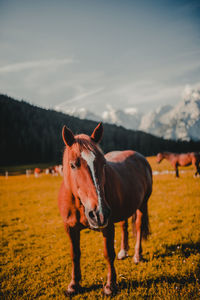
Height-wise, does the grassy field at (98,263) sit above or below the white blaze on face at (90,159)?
below

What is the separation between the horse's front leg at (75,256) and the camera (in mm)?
3233

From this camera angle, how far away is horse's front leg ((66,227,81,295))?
10.6 ft

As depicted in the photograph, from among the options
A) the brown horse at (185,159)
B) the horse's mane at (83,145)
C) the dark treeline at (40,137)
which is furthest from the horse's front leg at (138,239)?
the brown horse at (185,159)

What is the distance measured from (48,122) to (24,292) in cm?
392

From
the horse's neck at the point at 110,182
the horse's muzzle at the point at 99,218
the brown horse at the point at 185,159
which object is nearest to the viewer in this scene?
the horse's muzzle at the point at 99,218

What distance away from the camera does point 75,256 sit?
11.0 ft

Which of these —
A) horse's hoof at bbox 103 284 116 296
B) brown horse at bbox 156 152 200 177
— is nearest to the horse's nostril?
horse's hoof at bbox 103 284 116 296

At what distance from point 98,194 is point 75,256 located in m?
1.98

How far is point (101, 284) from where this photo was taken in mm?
3557

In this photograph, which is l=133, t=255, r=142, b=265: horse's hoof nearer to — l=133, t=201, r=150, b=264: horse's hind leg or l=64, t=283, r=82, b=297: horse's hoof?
l=133, t=201, r=150, b=264: horse's hind leg

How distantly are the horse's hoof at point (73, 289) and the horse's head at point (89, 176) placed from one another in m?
2.10

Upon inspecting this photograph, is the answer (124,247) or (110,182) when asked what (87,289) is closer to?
(124,247)

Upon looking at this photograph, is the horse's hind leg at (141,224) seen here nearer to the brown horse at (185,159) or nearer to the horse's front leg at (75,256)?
the horse's front leg at (75,256)

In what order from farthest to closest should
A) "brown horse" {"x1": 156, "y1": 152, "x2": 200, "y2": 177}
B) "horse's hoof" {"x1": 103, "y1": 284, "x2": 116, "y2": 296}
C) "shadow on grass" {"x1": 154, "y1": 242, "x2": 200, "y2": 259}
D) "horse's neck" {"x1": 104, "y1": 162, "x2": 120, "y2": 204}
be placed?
1. "brown horse" {"x1": 156, "y1": 152, "x2": 200, "y2": 177}
2. "shadow on grass" {"x1": 154, "y1": 242, "x2": 200, "y2": 259}
3. "horse's hoof" {"x1": 103, "y1": 284, "x2": 116, "y2": 296}
4. "horse's neck" {"x1": 104, "y1": 162, "x2": 120, "y2": 204}
